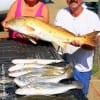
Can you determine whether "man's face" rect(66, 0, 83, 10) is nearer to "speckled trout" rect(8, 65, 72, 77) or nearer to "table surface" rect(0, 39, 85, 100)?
"table surface" rect(0, 39, 85, 100)

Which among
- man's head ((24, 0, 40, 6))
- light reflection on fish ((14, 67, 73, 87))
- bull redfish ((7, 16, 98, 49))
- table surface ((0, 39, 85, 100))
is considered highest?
man's head ((24, 0, 40, 6))

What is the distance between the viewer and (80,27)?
5961mm

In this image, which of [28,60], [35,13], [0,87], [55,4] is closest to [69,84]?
[0,87]

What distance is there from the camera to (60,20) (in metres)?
6.07

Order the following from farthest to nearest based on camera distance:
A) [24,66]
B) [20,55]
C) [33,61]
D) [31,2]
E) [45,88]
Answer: [31,2], [20,55], [33,61], [24,66], [45,88]

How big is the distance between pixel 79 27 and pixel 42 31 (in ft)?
1.60

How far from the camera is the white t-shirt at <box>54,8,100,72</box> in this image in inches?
235

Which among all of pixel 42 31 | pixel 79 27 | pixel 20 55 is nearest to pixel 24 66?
pixel 20 55

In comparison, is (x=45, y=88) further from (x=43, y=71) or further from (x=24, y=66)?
(x=24, y=66)

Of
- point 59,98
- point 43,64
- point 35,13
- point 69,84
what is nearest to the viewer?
point 59,98

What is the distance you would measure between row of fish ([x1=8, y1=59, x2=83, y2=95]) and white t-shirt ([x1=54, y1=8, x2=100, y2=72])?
108 cm

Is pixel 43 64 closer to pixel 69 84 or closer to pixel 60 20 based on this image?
pixel 69 84

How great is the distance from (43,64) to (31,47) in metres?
1.07

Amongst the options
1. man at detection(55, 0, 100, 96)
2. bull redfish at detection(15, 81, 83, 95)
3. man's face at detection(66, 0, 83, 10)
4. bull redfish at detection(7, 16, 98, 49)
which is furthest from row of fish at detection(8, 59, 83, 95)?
man's face at detection(66, 0, 83, 10)
